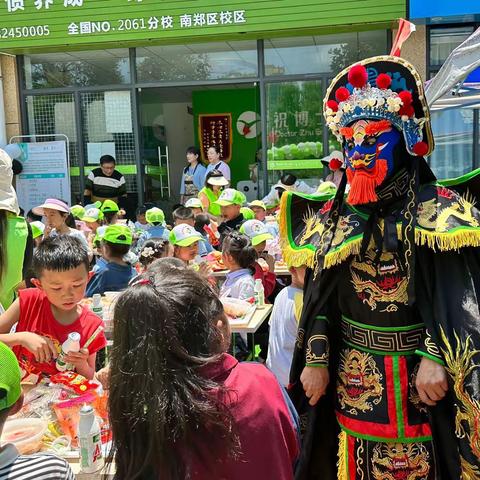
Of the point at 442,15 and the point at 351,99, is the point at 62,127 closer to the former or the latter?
the point at 442,15

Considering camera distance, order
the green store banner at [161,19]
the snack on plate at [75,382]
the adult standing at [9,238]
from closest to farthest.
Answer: the snack on plate at [75,382] < the adult standing at [9,238] < the green store banner at [161,19]

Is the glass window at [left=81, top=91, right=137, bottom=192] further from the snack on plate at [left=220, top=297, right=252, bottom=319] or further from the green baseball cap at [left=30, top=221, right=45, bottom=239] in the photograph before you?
the snack on plate at [left=220, top=297, right=252, bottom=319]

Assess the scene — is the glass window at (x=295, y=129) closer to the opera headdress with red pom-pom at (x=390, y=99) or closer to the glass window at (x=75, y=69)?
the glass window at (x=75, y=69)

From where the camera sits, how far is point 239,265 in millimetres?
4059

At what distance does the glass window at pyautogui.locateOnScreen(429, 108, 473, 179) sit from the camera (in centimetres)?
801

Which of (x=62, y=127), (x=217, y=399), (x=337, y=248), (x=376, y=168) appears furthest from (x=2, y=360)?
(x=62, y=127)

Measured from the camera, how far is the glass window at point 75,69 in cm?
884

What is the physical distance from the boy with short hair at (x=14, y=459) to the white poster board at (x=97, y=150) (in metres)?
8.20

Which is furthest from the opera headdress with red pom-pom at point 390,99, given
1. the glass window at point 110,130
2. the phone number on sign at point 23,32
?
the phone number on sign at point 23,32

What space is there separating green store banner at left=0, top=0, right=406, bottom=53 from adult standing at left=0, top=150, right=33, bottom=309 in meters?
5.84

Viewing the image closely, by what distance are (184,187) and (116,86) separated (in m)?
1.97

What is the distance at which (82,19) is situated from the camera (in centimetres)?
814

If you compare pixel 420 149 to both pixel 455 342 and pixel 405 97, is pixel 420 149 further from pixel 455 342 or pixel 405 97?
pixel 455 342

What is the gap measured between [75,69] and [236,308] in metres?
6.97
